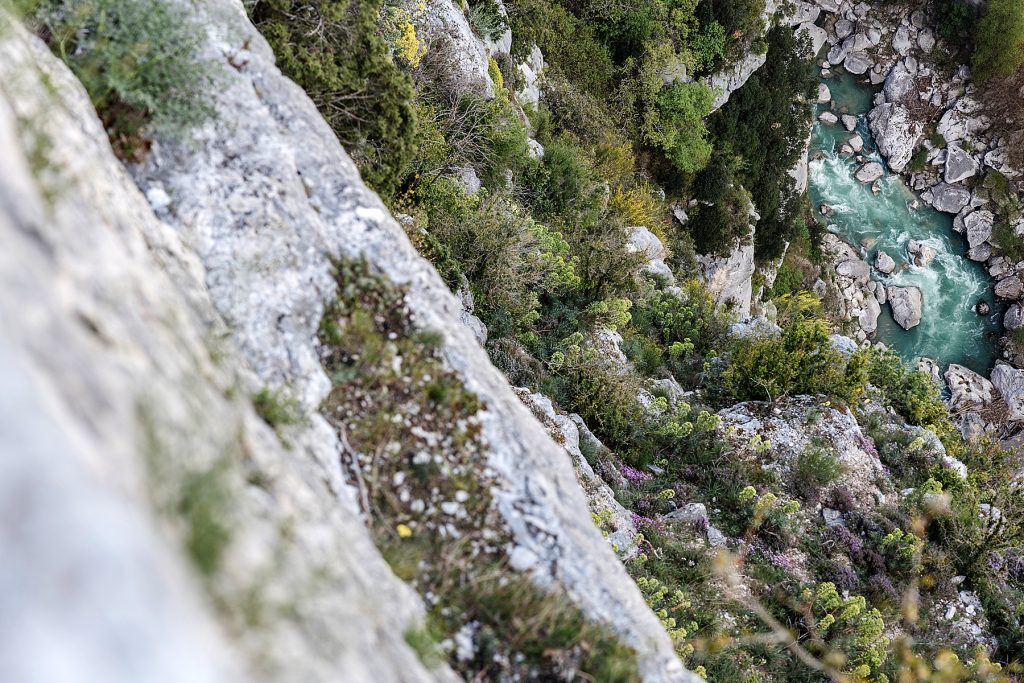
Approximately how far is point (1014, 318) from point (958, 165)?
653 centimetres

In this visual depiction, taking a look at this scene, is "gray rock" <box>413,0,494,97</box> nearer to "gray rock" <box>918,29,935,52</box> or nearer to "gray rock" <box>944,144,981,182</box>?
"gray rock" <box>944,144,981,182</box>

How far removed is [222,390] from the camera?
2520mm

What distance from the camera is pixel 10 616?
118cm

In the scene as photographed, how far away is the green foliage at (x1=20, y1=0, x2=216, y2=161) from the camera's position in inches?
133

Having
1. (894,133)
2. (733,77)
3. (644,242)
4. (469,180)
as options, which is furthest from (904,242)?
(469,180)

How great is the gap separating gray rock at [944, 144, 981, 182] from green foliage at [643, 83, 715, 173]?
482 inches

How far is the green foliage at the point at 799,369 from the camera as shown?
994 centimetres

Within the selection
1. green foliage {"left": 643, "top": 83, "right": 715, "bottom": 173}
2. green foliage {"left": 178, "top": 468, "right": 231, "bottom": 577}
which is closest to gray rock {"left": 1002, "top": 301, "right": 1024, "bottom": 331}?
green foliage {"left": 643, "top": 83, "right": 715, "bottom": 173}

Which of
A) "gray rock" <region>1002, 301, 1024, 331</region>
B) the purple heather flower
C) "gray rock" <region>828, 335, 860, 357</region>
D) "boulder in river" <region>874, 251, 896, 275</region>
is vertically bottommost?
the purple heather flower

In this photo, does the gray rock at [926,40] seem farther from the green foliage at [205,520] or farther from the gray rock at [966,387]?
the green foliage at [205,520]

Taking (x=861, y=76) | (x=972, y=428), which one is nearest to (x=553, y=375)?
(x=972, y=428)

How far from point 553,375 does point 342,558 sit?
23.5ft

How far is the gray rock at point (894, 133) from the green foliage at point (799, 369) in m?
18.7

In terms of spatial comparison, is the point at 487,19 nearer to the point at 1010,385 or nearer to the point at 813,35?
the point at 813,35
